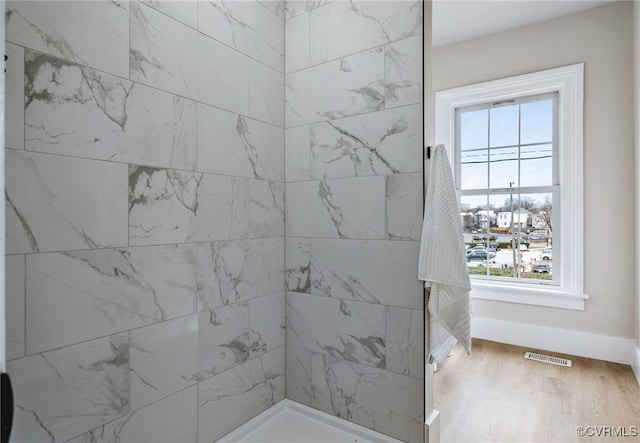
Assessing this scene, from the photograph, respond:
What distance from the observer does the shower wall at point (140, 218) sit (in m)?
0.99

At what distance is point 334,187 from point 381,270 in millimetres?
450

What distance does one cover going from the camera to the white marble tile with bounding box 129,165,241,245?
1.23m

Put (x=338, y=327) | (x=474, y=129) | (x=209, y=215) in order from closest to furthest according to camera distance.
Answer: (x=209, y=215) < (x=338, y=327) < (x=474, y=129)

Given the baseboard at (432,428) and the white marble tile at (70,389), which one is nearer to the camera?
the white marble tile at (70,389)

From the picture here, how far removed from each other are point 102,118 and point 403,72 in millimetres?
1160

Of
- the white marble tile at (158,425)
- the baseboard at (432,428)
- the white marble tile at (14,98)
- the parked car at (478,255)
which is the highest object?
the white marble tile at (14,98)

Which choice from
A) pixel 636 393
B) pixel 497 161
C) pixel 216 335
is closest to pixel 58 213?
pixel 216 335

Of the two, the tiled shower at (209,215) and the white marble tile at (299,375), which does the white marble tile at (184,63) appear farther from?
the white marble tile at (299,375)

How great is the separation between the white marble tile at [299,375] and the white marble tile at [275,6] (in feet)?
5.68

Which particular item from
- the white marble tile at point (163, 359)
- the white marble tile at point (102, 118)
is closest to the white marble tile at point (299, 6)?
the white marble tile at point (102, 118)

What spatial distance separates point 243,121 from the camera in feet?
5.35

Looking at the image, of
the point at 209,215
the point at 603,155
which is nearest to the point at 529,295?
the point at 603,155

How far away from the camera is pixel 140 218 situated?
1.23m

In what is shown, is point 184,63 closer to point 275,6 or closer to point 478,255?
point 275,6
